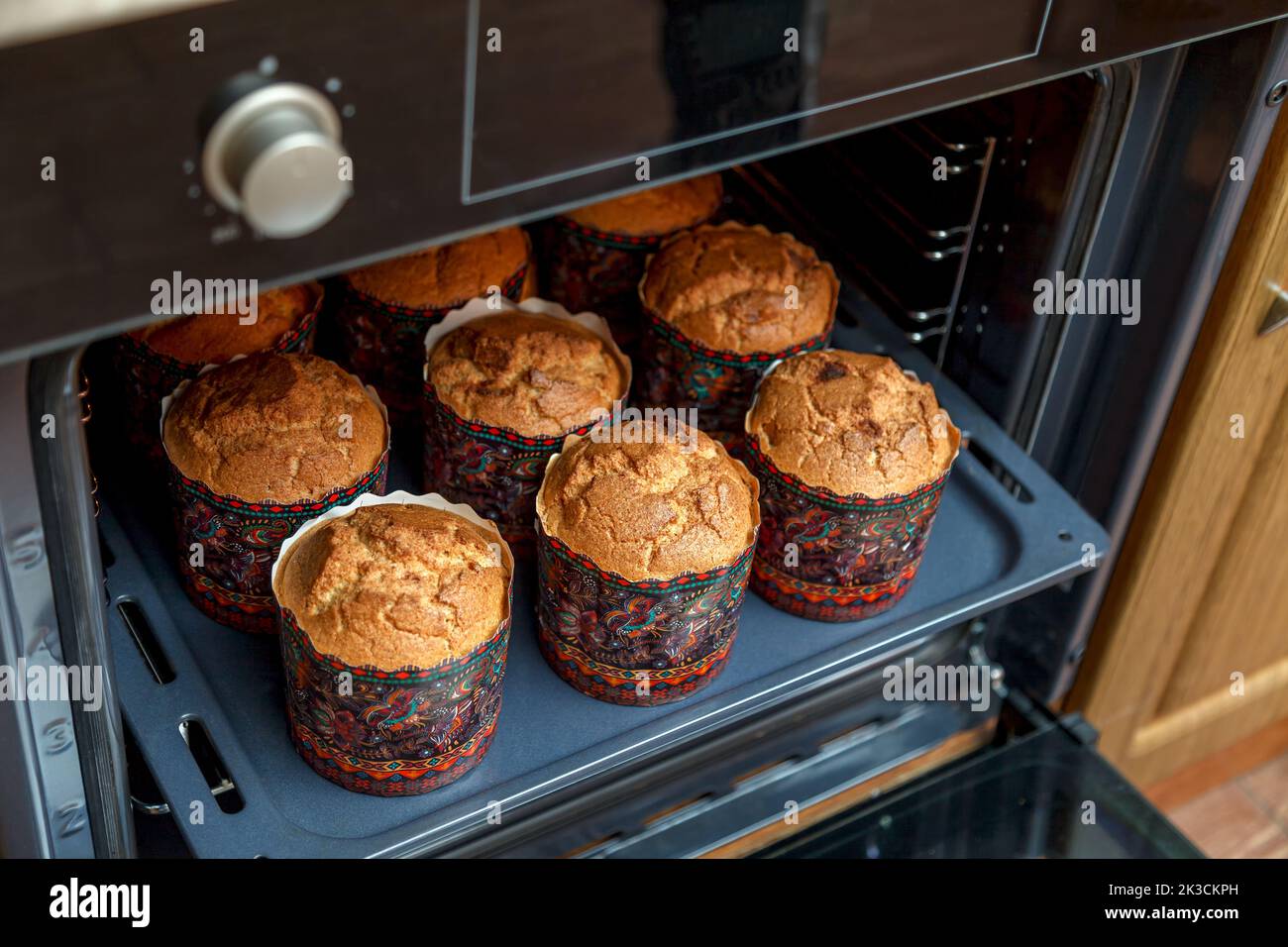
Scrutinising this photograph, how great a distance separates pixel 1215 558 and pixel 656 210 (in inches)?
29.0

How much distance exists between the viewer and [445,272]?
1.31 metres

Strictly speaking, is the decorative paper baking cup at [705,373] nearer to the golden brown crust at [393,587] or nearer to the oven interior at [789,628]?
the oven interior at [789,628]

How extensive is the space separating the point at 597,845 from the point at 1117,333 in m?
0.73

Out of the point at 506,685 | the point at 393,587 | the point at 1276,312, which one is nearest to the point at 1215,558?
the point at 1276,312

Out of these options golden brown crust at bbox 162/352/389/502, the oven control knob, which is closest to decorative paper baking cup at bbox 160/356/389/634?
golden brown crust at bbox 162/352/389/502

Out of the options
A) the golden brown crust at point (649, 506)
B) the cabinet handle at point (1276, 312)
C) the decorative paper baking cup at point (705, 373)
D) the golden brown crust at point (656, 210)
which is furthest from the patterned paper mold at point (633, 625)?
the cabinet handle at point (1276, 312)

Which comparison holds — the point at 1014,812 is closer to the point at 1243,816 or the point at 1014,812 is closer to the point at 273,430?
the point at 1243,816

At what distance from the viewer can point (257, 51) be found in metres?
0.69

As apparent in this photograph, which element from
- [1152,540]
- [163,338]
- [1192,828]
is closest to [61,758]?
[163,338]

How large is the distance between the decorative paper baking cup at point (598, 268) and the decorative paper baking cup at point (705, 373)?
4 centimetres

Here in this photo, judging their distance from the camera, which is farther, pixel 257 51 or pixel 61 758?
pixel 61 758

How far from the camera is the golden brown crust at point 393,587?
1.02 m
